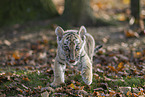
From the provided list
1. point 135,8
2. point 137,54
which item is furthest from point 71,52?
point 135,8

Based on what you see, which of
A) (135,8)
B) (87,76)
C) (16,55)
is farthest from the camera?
(135,8)

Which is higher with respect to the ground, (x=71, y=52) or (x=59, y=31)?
(x=59, y=31)

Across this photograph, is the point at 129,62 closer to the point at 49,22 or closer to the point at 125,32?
the point at 125,32

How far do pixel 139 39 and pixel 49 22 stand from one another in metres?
3.92

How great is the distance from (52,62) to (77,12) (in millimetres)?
3638

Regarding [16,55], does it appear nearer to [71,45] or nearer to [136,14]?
[71,45]

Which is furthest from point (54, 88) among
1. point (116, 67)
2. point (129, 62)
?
point (129, 62)

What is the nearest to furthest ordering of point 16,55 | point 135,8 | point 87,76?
point 87,76 < point 16,55 < point 135,8

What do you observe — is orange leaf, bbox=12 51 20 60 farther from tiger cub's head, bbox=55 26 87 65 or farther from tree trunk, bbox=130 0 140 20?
tree trunk, bbox=130 0 140 20

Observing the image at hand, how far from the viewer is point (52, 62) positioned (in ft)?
20.4

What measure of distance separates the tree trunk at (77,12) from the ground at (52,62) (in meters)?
0.54

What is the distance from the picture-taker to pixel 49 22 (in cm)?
925

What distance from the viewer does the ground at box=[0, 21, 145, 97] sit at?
4.22 metres

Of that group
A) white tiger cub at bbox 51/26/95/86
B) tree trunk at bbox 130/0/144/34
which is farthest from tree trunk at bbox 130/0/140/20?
white tiger cub at bbox 51/26/95/86
